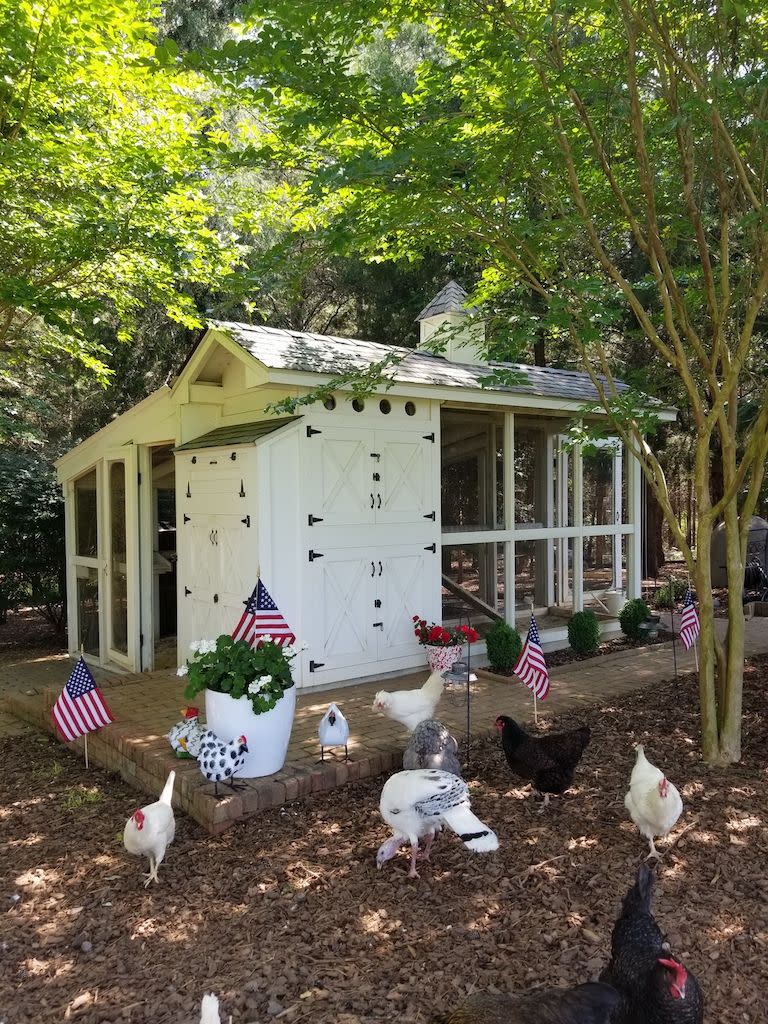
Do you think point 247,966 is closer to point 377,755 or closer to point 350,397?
point 377,755

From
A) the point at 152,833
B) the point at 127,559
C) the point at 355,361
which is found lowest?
the point at 152,833

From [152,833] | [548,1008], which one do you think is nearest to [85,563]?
[152,833]

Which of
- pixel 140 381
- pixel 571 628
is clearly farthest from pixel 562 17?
pixel 140 381

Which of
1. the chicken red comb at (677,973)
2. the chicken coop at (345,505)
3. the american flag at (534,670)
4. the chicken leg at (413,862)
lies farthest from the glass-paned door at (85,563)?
the chicken red comb at (677,973)

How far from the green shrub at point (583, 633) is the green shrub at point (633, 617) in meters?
0.89

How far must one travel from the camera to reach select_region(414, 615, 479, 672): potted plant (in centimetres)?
649

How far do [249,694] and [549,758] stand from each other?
191 cm

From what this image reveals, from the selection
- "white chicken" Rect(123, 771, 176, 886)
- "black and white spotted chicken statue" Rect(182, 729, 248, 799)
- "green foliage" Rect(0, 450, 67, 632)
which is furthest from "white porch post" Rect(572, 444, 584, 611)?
"green foliage" Rect(0, 450, 67, 632)

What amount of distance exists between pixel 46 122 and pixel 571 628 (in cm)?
792

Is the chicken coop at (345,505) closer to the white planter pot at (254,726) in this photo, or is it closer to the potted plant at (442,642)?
the potted plant at (442,642)

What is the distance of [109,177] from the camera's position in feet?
22.7

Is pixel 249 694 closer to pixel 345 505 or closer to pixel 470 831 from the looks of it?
pixel 470 831

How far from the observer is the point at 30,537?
10641mm

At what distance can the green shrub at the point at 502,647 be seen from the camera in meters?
7.70
